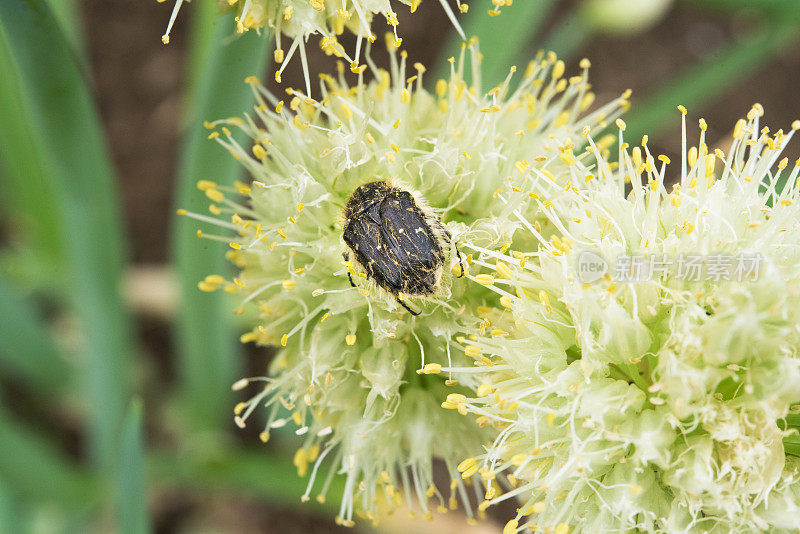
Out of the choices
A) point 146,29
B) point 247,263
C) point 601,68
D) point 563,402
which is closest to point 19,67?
point 247,263

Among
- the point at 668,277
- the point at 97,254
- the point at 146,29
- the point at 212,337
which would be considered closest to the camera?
the point at 668,277

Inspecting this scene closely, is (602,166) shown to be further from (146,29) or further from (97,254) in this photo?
(146,29)

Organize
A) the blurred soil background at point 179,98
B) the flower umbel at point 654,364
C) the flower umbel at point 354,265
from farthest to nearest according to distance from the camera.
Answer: the blurred soil background at point 179,98
the flower umbel at point 354,265
the flower umbel at point 654,364

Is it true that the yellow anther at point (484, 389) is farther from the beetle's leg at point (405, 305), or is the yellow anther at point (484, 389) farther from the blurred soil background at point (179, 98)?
the blurred soil background at point (179, 98)

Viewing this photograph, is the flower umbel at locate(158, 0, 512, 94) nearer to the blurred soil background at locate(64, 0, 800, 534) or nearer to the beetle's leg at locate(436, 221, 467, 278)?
the beetle's leg at locate(436, 221, 467, 278)

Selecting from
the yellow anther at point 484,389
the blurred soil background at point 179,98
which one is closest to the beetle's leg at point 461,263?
the yellow anther at point 484,389

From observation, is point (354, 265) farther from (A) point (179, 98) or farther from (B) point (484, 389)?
(A) point (179, 98)

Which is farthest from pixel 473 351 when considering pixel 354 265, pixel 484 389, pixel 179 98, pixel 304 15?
pixel 179 98
